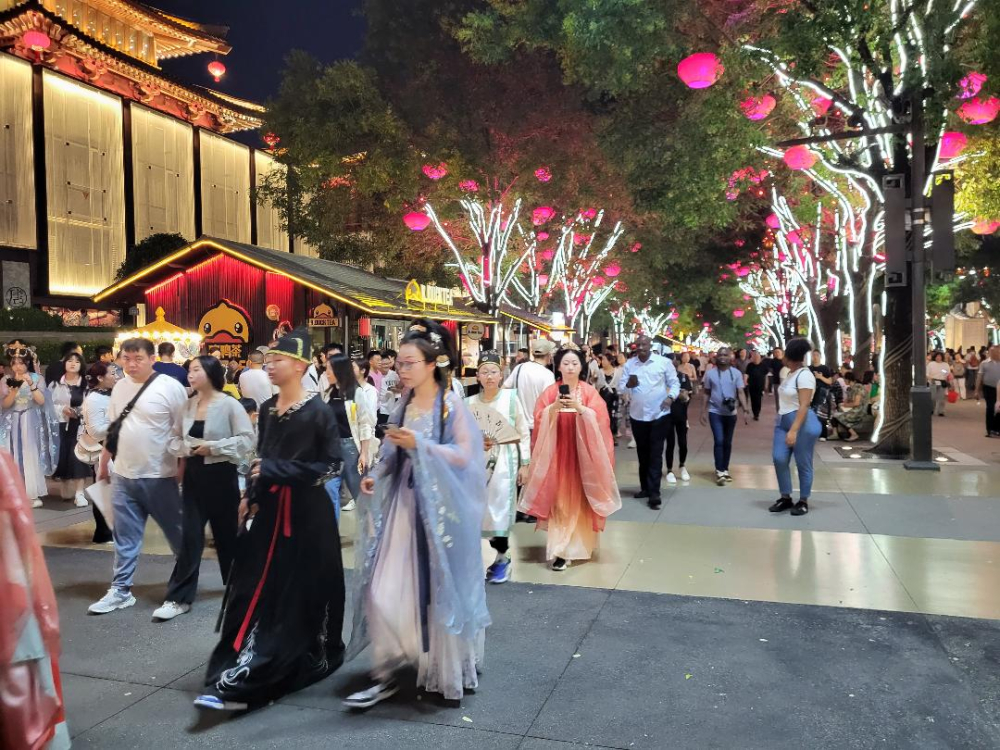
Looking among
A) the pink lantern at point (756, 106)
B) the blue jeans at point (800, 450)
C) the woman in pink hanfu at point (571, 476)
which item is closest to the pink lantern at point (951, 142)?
the pink lantern at point (756, 106)

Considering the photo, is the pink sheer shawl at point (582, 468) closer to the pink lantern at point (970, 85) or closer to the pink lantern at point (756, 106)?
the pink lantern at point (970, 85)

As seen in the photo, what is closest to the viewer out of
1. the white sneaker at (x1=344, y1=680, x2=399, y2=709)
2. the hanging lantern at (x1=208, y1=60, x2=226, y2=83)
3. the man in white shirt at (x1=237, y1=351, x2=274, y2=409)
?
the white sneaker at (x1=344, y1=680, x2=399, y2=709)

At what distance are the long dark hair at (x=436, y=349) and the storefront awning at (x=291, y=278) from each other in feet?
51.3

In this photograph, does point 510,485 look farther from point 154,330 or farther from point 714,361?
point 154,330

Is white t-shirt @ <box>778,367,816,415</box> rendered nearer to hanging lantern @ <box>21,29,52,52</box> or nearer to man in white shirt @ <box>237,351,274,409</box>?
man in white shirt @ <box>237,351,274,409</box>

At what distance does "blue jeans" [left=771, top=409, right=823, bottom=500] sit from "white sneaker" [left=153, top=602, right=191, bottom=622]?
18.2 feet

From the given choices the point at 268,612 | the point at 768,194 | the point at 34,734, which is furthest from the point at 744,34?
the point at 34,734

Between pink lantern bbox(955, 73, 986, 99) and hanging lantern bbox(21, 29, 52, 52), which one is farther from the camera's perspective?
hanging lantern bbox(21, 29, 52, 52)

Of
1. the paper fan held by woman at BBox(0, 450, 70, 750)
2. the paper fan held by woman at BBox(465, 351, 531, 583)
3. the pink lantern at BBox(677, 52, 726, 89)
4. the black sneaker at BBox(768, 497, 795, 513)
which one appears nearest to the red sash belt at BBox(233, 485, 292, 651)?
the paper fan held by woman at BBox(0, 450, 70, 750)

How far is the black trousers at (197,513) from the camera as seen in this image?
5484 millimetres

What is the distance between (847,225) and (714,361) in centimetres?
1192

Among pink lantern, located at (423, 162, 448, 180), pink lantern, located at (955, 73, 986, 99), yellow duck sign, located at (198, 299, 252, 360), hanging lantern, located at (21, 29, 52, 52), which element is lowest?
yellow duck sign, located at (198, 299, 252, 360)

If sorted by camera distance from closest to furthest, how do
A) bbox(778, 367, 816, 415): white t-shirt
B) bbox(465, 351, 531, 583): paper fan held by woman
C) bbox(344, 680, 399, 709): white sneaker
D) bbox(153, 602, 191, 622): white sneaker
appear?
1. bbox(344, 680, 399, 709): white sneaker
2. bbox(153, 602, 191, 622): white sneaker
3. bbox(465, 351, 531, 583): paper fan held by woman
4. bbox(778, 367, 816, 415): white t-shirt

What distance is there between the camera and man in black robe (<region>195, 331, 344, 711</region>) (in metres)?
3.97
